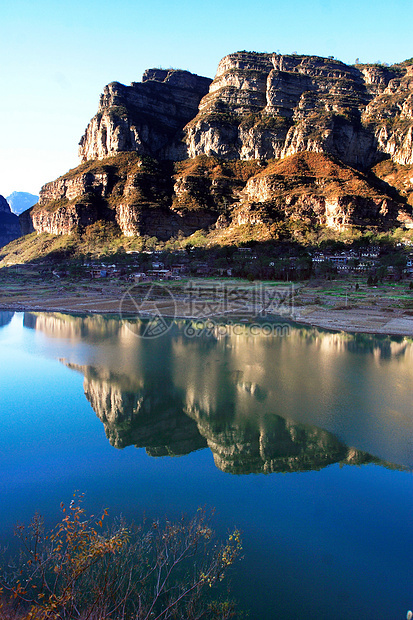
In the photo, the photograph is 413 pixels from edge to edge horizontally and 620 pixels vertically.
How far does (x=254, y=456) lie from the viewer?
11531 mm

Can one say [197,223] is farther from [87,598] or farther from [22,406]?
[87,598]

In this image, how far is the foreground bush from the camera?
546cm

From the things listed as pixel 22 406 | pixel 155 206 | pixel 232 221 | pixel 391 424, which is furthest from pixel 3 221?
pixel 391 424

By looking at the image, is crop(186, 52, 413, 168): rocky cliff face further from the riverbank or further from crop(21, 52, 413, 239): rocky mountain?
the riverbank

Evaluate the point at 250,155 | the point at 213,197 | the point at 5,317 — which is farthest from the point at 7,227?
the point at 5,317

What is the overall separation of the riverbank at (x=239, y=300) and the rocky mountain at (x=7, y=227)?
94944mm

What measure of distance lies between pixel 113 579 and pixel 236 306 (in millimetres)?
35281

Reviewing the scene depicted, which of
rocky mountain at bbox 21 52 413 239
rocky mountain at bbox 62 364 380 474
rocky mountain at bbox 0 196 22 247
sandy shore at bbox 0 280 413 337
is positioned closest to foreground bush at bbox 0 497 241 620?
rocky mountain at bbox 62 364 380 474

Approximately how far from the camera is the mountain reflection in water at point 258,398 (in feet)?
38.7

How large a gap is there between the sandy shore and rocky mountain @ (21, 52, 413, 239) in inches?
1002

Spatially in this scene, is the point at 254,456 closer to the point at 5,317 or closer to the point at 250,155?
the point at 5,317

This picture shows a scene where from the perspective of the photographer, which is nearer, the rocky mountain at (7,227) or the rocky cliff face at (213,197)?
the rocky cliff face at (213,197)

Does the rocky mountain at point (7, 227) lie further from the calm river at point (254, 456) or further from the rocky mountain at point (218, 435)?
the rocky mountain at point (218, 435)

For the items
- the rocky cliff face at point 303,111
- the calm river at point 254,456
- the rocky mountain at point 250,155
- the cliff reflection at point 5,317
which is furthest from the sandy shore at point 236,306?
the rocky cliff face at point 303,111
